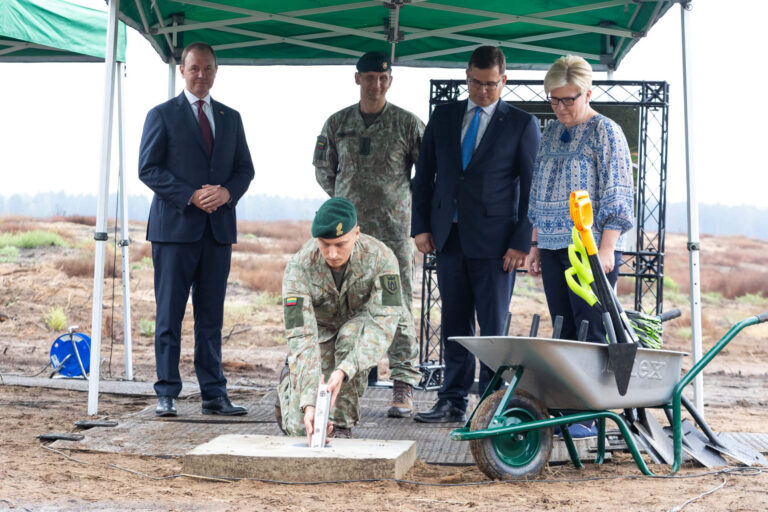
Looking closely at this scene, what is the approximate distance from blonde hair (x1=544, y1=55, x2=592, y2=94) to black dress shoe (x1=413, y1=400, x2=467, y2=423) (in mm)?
1909

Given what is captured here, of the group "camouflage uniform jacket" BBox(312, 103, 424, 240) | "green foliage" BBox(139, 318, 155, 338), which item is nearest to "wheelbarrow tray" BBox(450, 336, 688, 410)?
"camouflage uniform jacket" BBox(312, 103, 424, 240)

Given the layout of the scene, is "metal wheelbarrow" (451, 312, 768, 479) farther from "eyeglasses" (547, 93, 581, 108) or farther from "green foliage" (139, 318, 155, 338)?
"green foliage" (139, 318, 155, 338)

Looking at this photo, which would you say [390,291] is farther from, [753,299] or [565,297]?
[753,299]

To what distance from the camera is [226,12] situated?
628 cm

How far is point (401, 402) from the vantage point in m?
5.24

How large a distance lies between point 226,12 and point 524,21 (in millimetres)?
2140

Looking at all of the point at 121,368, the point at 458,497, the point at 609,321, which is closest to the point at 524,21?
the point at 609,321

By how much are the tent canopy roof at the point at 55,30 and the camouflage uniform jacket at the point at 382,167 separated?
7.66 feet

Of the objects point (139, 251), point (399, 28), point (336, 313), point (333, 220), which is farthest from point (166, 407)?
point (139, 251)

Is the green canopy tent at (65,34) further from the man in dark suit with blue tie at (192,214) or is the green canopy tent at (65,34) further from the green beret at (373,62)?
A: the green beret at (373,62)

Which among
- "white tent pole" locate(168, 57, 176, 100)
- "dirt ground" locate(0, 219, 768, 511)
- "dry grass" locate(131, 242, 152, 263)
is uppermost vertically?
"white tent pole" locate(168, 57, 176, 100)

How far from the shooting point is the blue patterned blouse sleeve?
13.2 feet

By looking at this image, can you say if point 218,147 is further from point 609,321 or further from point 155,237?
point 609,321

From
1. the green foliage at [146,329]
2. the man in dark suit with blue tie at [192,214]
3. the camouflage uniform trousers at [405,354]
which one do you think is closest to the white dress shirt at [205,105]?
the man in dark suit with blue tie at [192,214]
